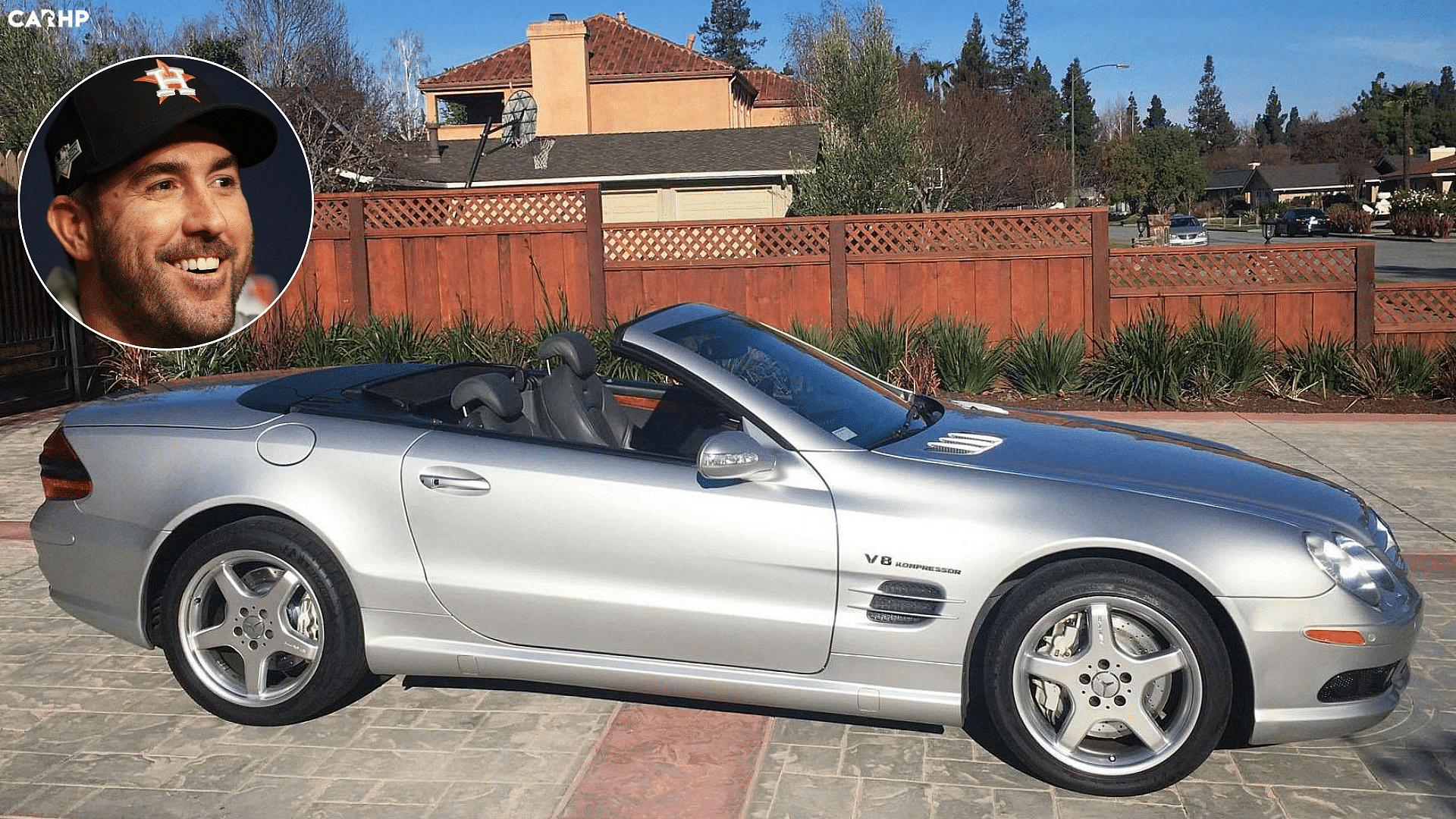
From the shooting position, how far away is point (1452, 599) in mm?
6301

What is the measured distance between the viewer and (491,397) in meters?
4.97

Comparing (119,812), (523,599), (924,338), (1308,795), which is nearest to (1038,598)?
(1308,795)

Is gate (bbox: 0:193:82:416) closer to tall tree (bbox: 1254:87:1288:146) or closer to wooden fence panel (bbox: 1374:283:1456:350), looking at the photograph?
wooden fence panel (bbox: 1374:283:1456:350)

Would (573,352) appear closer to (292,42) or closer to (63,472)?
(63,472)

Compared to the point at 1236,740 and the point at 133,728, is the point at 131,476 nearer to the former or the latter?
the point at 133,728

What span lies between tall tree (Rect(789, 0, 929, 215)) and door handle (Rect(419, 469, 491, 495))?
19.5 meters

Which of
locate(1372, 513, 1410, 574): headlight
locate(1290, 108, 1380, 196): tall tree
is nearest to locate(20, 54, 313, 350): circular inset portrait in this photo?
locate(1372, 513, 1410, 574): headlight

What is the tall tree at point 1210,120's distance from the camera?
17450 cm

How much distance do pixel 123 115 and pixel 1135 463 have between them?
375 centimetres

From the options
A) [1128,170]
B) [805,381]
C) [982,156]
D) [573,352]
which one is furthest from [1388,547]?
[1128,170]

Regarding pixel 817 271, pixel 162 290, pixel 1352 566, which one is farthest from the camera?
pixel 817 271

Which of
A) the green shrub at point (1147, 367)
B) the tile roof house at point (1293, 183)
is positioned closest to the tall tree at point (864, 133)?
Answer: the green shrub at point (1147, 367)

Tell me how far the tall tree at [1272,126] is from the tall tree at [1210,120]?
14.1ft

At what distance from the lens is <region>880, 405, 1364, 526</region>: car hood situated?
4355 mm
